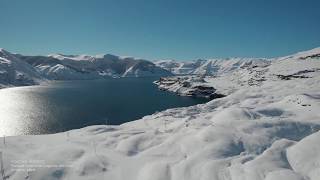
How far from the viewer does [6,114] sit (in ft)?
425

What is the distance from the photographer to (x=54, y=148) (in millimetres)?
46750

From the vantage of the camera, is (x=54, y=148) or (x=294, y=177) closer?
(x=294, y=177)

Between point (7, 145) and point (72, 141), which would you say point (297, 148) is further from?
point (7, 145)

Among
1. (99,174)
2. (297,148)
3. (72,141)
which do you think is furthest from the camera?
(72,141)

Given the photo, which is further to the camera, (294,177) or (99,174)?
(99,174)

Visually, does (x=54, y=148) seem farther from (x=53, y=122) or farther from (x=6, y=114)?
(x=6, y=114)

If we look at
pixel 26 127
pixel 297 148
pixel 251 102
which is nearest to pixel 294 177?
pixel 297 148

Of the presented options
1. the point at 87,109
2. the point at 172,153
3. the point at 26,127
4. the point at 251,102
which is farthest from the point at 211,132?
the point at 87,109

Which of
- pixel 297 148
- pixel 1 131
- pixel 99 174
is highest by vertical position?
pixel 297 148

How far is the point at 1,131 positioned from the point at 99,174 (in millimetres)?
73869

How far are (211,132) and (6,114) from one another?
10594 cm

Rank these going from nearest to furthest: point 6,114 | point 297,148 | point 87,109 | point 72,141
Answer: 1. point 297,148
2. point 72,141
3. point 6,114
4. point 87,109

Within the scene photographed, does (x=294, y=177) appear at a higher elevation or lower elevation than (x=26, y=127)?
higher

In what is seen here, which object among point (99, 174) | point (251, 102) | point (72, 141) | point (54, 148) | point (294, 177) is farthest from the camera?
point (251, 102)
